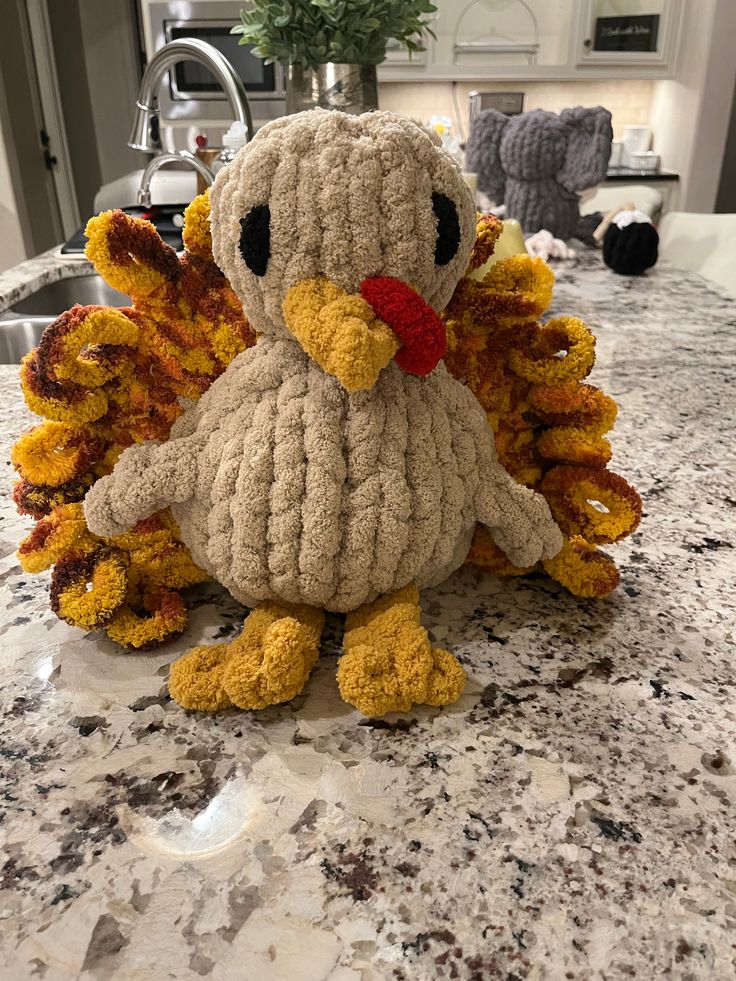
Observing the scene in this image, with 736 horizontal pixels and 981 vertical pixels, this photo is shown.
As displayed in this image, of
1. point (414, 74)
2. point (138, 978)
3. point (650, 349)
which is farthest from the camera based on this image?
point (414, 74)

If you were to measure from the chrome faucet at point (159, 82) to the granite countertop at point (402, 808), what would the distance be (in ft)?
3.67

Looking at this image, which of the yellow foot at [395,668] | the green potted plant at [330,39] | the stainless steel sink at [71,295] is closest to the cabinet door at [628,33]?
the green potted plant at [330,39]

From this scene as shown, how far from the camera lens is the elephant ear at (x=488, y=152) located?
166 cm

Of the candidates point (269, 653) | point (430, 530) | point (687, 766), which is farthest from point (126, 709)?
point (687, 766)

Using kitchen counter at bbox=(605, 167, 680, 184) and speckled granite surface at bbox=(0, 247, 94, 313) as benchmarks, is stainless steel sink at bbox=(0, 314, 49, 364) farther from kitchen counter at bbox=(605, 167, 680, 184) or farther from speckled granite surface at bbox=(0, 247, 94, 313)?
kitchen counter at bbox=(605, 167, 680, 184)

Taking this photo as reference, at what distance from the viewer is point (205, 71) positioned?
290 cm

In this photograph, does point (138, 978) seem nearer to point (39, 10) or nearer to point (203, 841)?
point (203, 841)

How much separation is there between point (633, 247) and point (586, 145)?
0.86 feet

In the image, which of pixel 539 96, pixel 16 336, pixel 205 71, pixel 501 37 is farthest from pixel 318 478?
pixel 539 96

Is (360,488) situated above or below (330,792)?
A: above

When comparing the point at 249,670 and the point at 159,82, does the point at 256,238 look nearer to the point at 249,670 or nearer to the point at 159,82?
the point at 249,670

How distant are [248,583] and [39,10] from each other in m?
3.88

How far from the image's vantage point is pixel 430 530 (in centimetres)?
42

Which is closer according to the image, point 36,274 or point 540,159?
point 36,274
